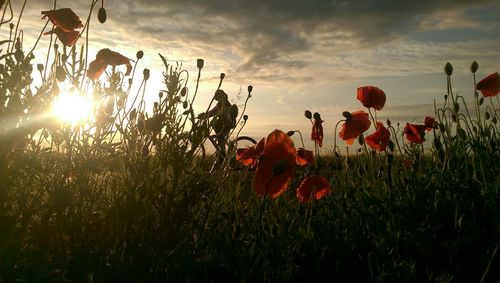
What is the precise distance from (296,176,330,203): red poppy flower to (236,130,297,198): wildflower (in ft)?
1.90

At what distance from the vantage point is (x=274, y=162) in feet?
10.9

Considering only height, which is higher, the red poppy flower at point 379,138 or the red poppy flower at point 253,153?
the red poppy flower at point 379,138

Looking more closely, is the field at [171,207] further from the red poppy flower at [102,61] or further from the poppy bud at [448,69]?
the poppy bud at [448,69]

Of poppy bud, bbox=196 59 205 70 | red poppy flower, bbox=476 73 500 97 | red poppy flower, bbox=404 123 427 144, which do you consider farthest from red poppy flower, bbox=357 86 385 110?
poppy bud, bbox=196 59 205 70

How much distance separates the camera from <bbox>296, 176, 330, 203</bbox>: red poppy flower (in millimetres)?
3947

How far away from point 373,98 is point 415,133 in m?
0.62

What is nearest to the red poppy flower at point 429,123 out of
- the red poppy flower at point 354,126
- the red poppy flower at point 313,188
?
the red poppy flower at point 354,126

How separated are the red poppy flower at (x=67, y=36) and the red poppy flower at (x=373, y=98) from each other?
2519mm

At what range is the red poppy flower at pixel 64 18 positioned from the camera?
11.7 feet

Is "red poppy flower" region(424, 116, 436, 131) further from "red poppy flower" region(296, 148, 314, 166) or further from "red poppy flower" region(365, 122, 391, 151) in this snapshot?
"red poppy flower" region(296, 148, 314, 166)

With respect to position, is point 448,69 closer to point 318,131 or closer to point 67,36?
point 318,131

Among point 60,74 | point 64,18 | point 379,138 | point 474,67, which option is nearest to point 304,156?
Result: point 379,138

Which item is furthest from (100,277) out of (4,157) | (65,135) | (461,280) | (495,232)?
(495,232)

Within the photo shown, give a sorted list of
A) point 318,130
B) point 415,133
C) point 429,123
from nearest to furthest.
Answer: point 318,130 → point 415,133 → point 429,123
